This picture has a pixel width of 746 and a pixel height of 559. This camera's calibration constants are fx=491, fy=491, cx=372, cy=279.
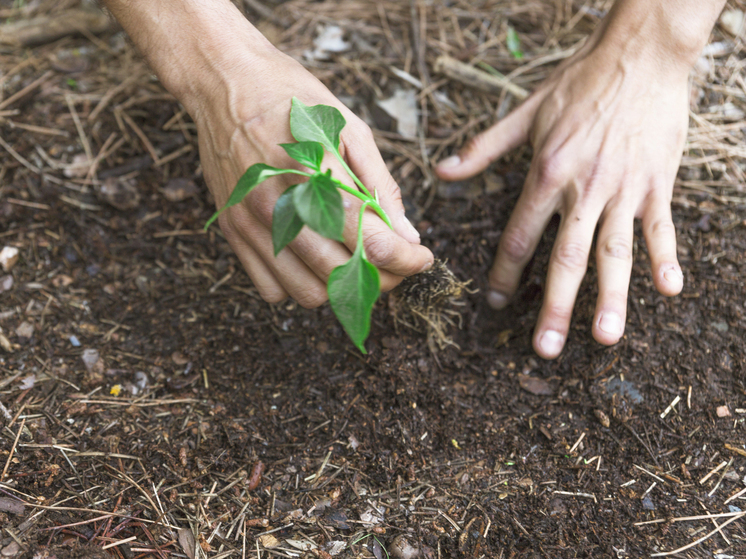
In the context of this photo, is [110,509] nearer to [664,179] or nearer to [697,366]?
[697,366]

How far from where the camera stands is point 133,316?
6.66 feet

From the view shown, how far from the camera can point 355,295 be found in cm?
110

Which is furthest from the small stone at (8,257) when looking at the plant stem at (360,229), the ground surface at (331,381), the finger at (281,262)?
the plant stem at (360,229)

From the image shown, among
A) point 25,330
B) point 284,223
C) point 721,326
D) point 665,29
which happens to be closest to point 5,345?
point 25,330

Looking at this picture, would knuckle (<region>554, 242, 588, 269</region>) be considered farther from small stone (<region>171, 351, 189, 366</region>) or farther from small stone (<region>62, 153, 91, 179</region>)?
small stone (<region>62, 153, 91, 179</region>)

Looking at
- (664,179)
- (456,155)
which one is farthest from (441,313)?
(664,179)

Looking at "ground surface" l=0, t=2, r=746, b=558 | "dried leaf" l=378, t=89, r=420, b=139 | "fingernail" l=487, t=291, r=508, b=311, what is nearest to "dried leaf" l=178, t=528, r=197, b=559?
"ground surface" l=0, t=2, r=746, b=558

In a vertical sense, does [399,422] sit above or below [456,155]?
below

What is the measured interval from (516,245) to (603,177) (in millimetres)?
417

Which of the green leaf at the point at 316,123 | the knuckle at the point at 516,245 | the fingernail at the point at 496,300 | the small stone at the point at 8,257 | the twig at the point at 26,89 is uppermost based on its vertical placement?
the green leaf at the point at 316,123

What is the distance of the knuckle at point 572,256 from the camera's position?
1.86 meters

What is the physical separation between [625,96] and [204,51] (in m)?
1.60

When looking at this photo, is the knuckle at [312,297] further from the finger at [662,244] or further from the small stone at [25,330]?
the finger at [662,244]

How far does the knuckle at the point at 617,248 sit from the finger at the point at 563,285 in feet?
0.20
